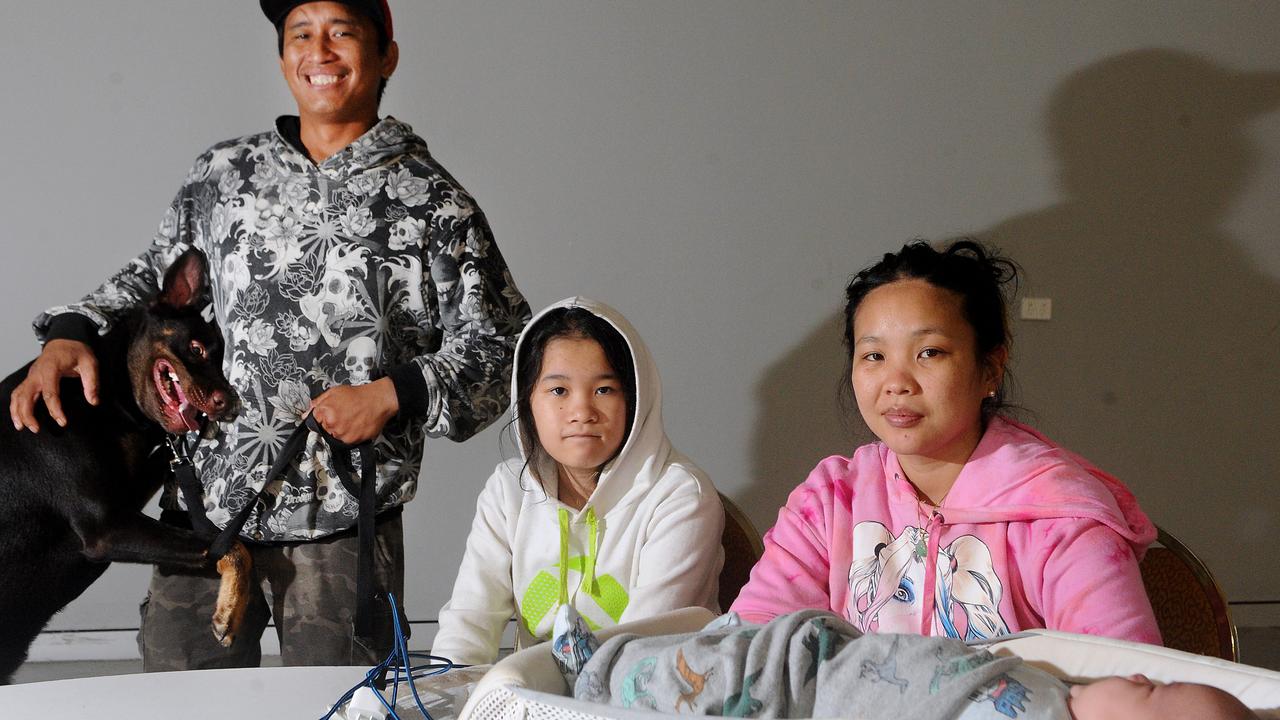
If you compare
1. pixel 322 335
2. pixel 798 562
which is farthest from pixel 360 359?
pixel 798 562

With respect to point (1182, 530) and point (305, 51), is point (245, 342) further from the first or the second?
point (1182, 530)

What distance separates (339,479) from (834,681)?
1.11 metres

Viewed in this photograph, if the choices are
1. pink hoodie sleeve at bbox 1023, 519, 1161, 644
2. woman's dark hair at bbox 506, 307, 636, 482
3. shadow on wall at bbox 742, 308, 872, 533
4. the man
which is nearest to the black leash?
the man

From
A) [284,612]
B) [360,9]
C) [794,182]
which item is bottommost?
[284,612]

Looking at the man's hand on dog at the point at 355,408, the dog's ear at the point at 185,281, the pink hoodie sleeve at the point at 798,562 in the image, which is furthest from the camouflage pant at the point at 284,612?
the pink hoodie sleeve at the point at 798,562

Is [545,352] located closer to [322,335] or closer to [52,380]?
[322,335]

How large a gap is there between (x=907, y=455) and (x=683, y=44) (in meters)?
1.49

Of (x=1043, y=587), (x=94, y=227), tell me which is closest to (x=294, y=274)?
(x=94, y=227)

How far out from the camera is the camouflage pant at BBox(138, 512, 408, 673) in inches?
65.4

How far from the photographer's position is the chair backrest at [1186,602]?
1166mm

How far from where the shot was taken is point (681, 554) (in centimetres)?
144

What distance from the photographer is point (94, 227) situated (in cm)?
218

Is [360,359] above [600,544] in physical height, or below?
above

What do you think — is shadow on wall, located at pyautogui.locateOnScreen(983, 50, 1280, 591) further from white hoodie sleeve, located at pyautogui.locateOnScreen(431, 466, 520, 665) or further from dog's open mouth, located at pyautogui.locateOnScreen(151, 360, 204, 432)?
dog's open mouth, located at pyautogui.locateOnScreen(151, 360, 204, 432)
